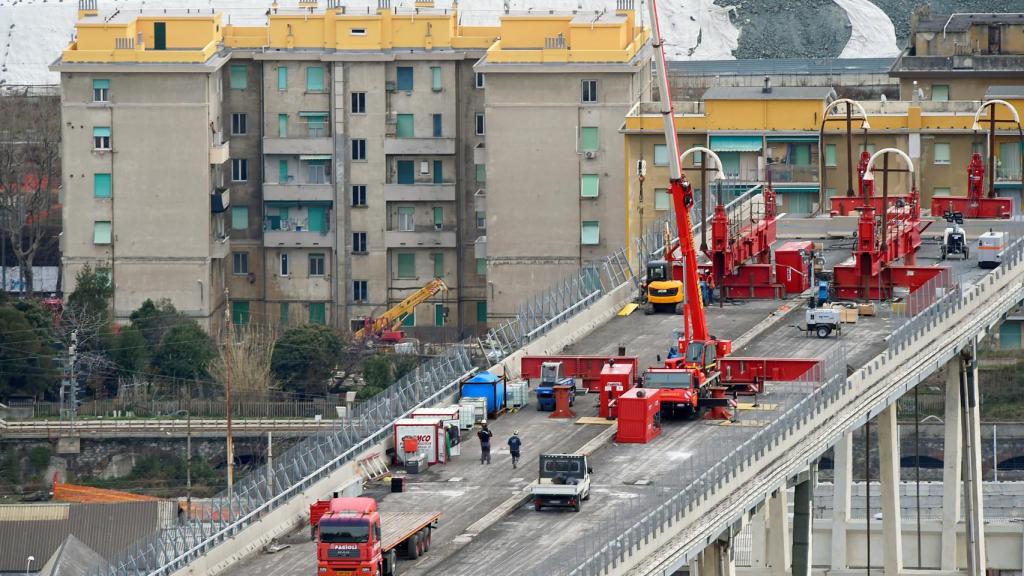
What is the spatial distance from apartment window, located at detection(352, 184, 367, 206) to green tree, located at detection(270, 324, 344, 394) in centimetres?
1869

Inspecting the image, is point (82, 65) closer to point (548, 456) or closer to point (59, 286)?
point (59, 286)

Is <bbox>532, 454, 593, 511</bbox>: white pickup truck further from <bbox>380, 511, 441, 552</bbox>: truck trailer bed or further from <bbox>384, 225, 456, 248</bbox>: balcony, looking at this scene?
<bbox>384, 225, 456, 248</bbox>: balcony

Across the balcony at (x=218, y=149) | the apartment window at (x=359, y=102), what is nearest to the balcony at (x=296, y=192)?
the balcony at (x=218, y=149)

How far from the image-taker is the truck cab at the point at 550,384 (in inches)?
4690

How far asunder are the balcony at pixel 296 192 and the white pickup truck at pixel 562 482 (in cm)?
8514

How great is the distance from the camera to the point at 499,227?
184m

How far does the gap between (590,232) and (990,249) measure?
145 ft

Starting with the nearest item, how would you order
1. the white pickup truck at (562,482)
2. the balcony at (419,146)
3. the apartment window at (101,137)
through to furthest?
the white pickup truck at (562,482) < the apartment window at (101,137) < the balcony at (419,146)

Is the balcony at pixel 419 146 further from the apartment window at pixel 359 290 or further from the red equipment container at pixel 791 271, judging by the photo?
the red equipment container at pixel 791 271

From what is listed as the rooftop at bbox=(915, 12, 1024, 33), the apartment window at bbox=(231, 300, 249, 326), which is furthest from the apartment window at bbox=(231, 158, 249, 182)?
the rooftop at bbox=(915, 12, 1024, 33)

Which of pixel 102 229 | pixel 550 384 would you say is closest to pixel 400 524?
pixel 550 384

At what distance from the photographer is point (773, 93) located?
175125 mm

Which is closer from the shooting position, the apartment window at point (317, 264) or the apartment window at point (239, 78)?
the apartment window at point (239, 78)

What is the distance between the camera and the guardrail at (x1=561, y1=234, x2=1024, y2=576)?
98.7 metres
